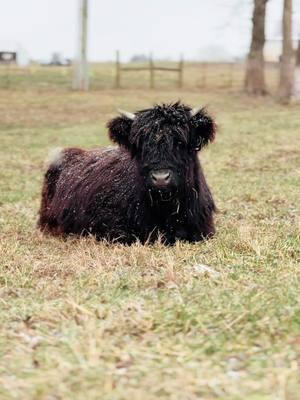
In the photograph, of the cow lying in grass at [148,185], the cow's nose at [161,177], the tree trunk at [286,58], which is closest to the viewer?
the cow's nose at [161,177]

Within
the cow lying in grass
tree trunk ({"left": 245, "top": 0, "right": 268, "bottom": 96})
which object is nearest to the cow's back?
the cow lying in grass

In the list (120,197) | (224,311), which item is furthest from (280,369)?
(120,197)

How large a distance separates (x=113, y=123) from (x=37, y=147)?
11602mm

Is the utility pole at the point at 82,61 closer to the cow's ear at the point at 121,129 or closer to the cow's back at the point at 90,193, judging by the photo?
the cow's back at the point at 90,193

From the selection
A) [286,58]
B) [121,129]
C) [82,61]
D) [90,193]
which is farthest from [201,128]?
[82,61]

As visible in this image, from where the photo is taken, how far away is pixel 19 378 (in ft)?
10.9

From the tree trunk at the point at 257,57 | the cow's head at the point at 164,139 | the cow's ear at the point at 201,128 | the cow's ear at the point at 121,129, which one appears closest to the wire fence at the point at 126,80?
the tree trunk at the point at 257,57

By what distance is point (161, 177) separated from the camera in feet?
21.7

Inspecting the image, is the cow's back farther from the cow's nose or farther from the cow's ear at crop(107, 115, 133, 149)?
the cow's nose

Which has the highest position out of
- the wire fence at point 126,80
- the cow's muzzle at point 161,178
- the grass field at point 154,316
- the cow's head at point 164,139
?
the wire fence at point 126,80

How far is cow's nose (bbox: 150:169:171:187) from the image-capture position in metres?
6.61

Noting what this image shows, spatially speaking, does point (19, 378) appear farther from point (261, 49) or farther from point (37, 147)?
point (261, 49)

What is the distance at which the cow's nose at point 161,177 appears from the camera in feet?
21.7

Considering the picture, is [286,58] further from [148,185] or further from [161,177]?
[161,177]
